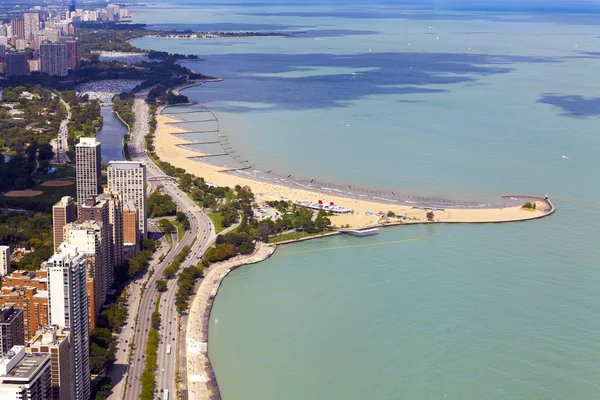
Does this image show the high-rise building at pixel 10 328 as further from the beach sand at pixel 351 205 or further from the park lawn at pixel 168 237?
the beach sand at pixel 351 205

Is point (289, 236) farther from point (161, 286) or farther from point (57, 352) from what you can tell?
point (57, 352)

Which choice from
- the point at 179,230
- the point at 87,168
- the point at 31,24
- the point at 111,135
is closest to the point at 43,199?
the point at 87,168

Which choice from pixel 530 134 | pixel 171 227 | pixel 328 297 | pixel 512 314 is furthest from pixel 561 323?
pixel 530 134

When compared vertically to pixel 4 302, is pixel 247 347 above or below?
below

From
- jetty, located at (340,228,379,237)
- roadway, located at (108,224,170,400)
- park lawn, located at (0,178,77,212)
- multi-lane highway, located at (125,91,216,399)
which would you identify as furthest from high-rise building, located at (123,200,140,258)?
jetty, located at (340,228,379,237)

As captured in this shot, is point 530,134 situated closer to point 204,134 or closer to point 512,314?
point 204,134
